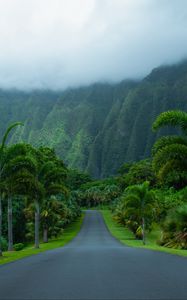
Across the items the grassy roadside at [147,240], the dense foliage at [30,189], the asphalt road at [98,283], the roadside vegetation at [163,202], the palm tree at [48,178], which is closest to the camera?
the asphalt road at [98,283]

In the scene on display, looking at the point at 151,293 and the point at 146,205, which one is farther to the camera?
the point at 146,205

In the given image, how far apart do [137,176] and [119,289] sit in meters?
108

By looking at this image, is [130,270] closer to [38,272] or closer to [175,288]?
[38,272]

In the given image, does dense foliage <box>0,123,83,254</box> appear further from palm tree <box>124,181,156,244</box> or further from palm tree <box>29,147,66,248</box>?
palm tree <box>124,181,156,244</box>

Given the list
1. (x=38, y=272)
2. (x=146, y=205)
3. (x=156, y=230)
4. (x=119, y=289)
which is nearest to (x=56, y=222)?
(x=146, y=205)

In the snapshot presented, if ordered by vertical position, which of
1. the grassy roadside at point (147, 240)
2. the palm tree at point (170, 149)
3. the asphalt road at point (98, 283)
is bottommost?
the grassy roadside at point (147, 240)

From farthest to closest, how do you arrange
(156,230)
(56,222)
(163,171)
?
(156,230) → (56,222) → (163,171)

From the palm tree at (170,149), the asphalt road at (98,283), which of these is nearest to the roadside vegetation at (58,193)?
the palm tree at (170,149)

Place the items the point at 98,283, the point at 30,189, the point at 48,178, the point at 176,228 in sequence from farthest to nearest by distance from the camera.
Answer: the point at 48,178 → the point at 30,189 → the point at 176,228 → the point at 98,283

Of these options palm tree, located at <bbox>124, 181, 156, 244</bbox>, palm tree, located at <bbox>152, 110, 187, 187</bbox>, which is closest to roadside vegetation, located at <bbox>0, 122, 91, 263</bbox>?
palm tree, located at <bbox>124, 181, 156, 244</bbox>

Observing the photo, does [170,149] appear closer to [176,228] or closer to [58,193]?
[176,228]

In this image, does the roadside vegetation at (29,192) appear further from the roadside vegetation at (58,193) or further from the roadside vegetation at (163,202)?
the roadside vegetation at (163,202)

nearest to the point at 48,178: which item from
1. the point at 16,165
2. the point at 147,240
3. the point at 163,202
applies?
the point at 16,165

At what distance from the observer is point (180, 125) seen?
2680cm
